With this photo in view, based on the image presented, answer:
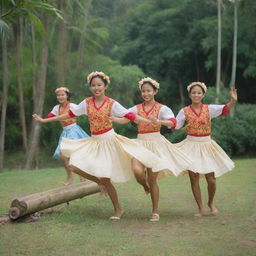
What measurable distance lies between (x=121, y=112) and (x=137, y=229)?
163 cm

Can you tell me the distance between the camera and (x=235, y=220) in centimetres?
679

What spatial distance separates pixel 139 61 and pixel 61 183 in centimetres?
1866

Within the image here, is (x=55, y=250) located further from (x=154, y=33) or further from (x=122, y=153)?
(x=154, y=33)

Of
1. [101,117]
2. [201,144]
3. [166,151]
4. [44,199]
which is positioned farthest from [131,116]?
[44,199]

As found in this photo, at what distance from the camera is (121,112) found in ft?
22.9

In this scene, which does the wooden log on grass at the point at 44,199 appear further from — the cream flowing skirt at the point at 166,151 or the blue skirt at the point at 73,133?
the blue skirt at the point at 73,133

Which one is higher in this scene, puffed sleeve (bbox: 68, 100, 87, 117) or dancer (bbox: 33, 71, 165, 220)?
puffed sleeve (bbox: 68, 100, 87, 117)

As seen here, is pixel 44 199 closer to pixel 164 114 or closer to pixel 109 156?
pixel 109 156

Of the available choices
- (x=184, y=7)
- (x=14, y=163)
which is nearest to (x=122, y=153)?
(x=14, y=163)

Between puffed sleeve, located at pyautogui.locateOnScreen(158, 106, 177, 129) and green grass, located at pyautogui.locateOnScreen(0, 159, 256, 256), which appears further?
puffed sleeve, located at pyautogui.locateOnScreen(158, 106, 177, 129)

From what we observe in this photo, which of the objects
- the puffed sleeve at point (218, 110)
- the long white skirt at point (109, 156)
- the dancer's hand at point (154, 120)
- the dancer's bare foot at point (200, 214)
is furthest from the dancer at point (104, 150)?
the puffed sleeve at point (218, 110)

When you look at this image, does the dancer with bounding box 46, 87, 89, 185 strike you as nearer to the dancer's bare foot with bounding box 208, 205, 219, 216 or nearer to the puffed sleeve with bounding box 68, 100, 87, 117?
the puffed sleeve with bounding box 68, 100, 87, 117

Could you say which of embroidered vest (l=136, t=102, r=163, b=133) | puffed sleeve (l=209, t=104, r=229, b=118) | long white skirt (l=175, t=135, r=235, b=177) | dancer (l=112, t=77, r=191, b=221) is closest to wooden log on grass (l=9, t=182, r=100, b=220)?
dancer (l=112, t=77, r=191, b=221)

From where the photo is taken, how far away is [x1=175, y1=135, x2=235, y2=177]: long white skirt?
722 cm
